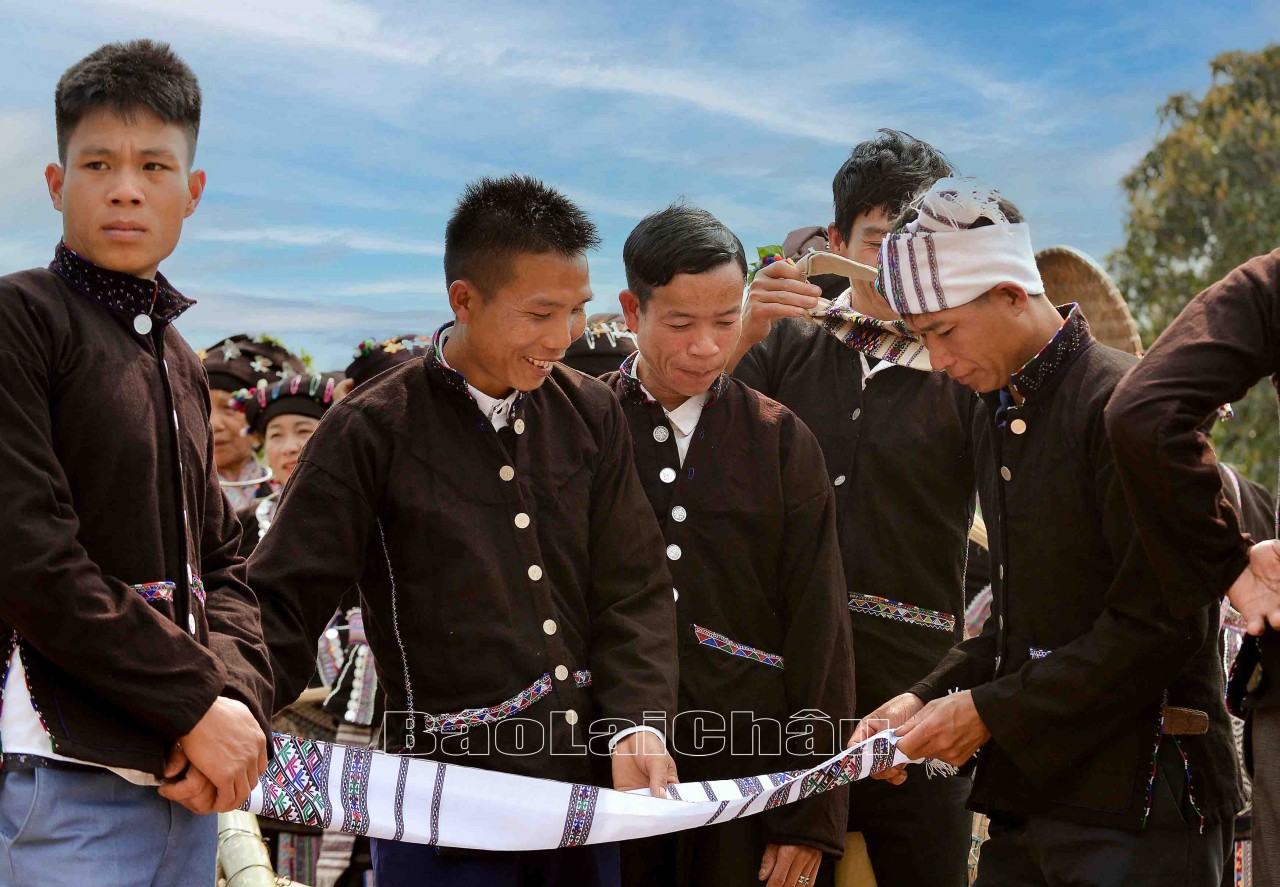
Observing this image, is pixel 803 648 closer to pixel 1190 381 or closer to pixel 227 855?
pixel 1190 381

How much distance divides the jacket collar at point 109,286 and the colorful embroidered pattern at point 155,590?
53 centimetres

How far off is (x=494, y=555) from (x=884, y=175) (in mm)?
1873

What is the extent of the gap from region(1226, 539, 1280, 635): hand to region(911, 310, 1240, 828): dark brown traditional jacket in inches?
9.3

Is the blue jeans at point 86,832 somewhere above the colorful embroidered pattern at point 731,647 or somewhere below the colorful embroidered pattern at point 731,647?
below

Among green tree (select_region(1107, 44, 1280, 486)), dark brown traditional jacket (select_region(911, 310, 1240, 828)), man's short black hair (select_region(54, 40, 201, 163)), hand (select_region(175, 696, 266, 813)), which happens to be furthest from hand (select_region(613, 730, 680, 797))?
green tree (select_region(1107, 44, 1280, 486))

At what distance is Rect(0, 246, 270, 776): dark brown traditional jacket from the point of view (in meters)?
2.46

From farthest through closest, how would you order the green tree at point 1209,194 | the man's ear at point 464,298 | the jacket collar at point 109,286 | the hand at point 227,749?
the green tree at point 1209,194
the man's ear at point 464,298
the jacket collar at point 109,286
the hand at point 227,749

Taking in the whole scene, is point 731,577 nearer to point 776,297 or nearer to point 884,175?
point 776,297

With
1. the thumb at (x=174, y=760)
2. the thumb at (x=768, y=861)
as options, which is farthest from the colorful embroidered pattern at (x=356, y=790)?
the thumb at (x=768, y=861)

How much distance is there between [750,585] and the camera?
3.71 meters

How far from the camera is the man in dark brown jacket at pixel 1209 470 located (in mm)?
2770

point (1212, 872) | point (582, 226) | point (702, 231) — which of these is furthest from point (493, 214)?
point (1212, 872)

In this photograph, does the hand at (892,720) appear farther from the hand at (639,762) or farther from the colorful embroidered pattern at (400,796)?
the colorful embroidered pattern at (400,796)

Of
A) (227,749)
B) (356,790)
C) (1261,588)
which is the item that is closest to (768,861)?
(356,790)
